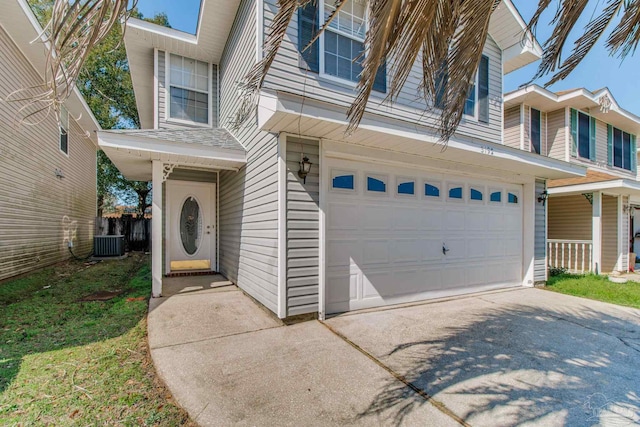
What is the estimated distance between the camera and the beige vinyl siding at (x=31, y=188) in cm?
658

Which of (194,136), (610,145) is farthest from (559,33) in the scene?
(610,145)

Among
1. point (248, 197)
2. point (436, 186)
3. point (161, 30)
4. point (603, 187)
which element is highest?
point (161, 30)

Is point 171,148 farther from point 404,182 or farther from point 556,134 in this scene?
point 556,134

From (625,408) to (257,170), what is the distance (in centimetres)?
498

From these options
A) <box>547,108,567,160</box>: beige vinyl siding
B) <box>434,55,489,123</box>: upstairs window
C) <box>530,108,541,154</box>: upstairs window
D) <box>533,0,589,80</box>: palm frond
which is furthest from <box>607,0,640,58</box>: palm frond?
<box>547,108,567,160</box>: beige vinyl siding

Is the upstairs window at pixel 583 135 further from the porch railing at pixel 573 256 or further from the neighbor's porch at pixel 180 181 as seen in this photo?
the neighbor's porch at pixel 180 181

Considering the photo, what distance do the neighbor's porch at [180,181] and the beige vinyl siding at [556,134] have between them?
36.1 feet

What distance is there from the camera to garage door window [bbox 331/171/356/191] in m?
4.75

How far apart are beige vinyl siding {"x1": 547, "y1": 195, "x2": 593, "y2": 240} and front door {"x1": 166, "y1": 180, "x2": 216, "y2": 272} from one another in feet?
37.7

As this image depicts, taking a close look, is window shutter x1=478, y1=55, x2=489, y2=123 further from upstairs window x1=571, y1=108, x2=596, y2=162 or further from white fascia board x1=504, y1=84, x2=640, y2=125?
upstairs window x1=571, y1=108, x2=596, y2=162

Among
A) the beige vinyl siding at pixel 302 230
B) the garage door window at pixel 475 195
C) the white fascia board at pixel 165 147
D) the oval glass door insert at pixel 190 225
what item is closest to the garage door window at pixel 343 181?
the beige vinyl siding at pixel 302 230

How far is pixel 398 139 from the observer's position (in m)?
4.46

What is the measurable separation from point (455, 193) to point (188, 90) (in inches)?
255

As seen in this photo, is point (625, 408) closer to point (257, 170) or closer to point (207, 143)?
point (257, 170)
